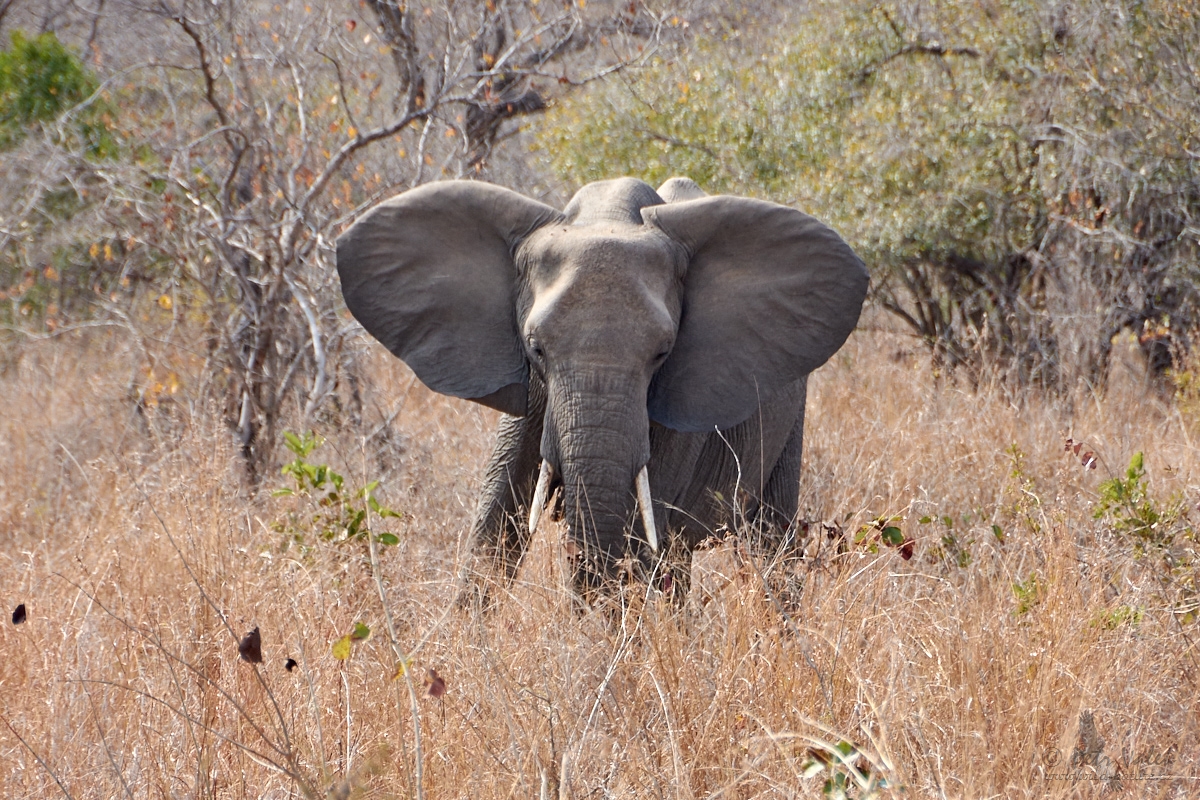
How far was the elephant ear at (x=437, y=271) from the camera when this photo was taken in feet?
13.7

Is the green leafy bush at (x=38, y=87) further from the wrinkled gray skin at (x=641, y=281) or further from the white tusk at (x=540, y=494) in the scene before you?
the white tusk at (x=540, y=494)

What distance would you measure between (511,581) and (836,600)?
3.15 ft

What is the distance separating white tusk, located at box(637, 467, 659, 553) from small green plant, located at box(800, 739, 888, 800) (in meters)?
1.32

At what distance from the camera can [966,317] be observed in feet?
30.2

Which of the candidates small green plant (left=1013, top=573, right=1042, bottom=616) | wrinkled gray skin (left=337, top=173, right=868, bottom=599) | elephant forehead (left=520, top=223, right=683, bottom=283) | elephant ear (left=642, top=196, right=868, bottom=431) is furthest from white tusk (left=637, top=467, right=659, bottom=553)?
small green plant (left=1013, top=573, right=1042, bottom=616)

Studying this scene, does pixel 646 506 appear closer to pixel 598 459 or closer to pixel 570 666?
pixel 598 459

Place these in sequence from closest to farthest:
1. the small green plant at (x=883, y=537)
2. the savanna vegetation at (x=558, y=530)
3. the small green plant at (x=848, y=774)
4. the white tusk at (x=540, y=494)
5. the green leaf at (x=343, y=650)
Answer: the small green plant at (x=848, y=774) < the green leaf at (x=343, y=650) < the savanna vegetation at (x=558, y=530) < the small green plant at (x=883, y=537) < the white tusk at (x=540, y=494)

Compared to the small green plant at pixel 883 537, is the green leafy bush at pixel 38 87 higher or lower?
higher

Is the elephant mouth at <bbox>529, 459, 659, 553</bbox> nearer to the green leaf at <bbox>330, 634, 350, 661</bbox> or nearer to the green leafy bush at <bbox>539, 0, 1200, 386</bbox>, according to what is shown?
the green leaf at <bbox>330, 634, 350, 661</bbox>

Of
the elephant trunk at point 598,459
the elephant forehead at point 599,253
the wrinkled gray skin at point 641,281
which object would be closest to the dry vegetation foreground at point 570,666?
the elephant trunk at point 598,459

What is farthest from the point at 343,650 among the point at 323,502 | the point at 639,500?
the point at 323,502

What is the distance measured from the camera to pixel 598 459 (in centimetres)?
370

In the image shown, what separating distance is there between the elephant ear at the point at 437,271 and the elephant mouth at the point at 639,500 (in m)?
0.52

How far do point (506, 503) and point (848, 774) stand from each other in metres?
2.05
